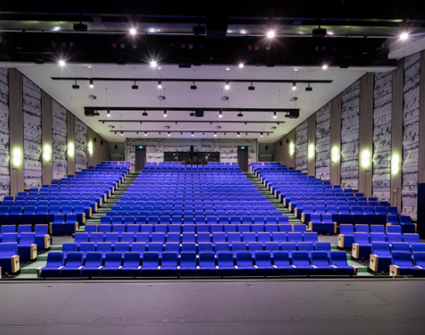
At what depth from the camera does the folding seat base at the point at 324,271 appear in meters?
4.29

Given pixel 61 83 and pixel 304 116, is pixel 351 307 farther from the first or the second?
pixel 304 116

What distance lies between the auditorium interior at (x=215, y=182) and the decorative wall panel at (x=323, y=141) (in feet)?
0.29

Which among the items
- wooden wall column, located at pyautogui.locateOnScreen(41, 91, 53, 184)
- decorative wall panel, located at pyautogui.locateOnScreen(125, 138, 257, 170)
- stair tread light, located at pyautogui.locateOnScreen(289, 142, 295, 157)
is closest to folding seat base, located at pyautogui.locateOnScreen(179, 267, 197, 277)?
wooden wall column, located at pyautogui.locateOnScreen(41, 91, 53, 184)

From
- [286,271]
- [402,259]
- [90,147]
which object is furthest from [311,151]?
[90,147]

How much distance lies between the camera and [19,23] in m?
5.73

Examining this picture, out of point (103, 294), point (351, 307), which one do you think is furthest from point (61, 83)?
point (351, 307)

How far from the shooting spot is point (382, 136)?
8.52 meters

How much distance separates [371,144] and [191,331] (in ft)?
29.0

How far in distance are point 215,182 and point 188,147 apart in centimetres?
817

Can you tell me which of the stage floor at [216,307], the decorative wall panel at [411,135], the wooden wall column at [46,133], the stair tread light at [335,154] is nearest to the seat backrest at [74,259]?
the stage floor at [216,307]

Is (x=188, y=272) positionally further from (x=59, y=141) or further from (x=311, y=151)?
(x=311, y=151)

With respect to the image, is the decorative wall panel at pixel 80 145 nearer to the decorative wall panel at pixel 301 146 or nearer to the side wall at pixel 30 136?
the side wall at pixel 30 136

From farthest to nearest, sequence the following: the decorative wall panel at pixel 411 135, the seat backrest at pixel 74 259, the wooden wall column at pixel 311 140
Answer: the wooden wall column at pixel 311 140 → the decorative wall panel at pixel 411 135 → the seat backrest at pixel 74 259

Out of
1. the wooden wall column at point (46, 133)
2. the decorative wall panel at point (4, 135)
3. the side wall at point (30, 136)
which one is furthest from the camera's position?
the wooden wall column at point (46, 133)
